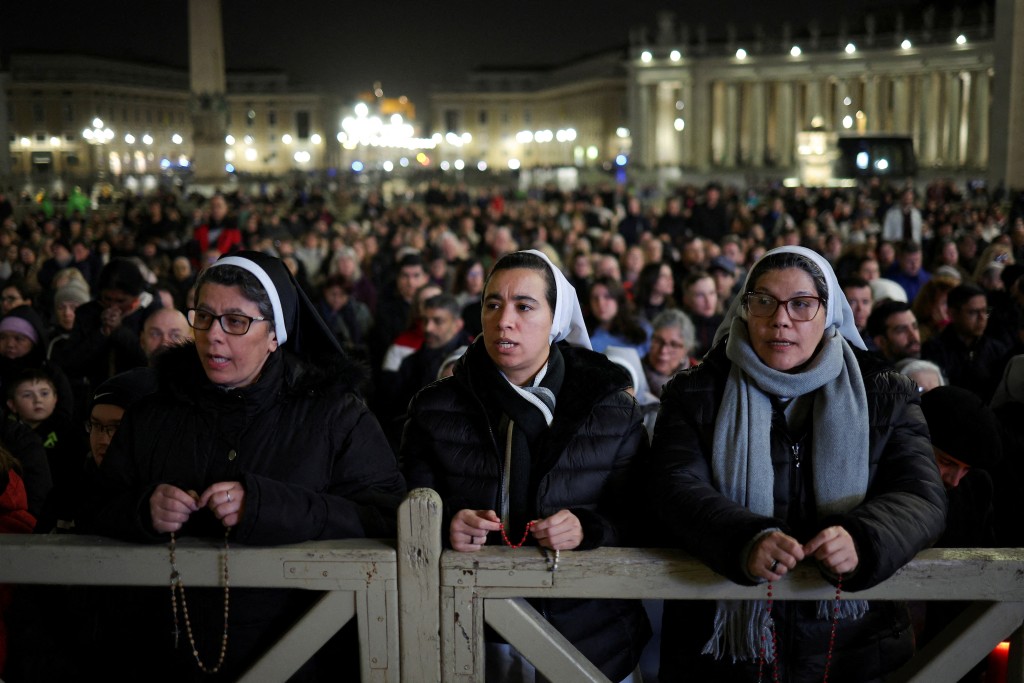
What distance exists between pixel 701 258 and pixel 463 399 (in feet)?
31.9

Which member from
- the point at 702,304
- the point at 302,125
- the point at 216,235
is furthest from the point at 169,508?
the point at 302,125

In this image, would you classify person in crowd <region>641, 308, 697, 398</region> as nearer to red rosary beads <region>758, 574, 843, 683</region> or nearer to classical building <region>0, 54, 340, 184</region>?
red rosary beads <region>758, 574, 843, 683</region>

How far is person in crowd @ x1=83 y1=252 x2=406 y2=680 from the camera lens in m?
3.35

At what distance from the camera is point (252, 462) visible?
136 inches

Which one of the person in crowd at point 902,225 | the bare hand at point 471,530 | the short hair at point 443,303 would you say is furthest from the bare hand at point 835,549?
the person in crowd at point 902,225

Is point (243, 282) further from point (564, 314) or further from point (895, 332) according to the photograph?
point (895, 332)

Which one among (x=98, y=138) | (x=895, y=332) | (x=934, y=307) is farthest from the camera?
(x=98, y=138)

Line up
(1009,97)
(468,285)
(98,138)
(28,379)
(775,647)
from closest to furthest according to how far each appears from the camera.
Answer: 1. (775,647)
2. (28,379)
3. (468,285)
4. (1009,97)
5. (98,138)

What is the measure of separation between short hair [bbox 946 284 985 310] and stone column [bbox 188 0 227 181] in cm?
3743

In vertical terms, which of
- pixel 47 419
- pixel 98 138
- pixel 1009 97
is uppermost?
pixel 98 138

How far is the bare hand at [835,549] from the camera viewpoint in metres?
2.92

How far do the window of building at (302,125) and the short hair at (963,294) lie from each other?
130830mm

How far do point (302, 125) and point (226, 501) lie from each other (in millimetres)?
→ 135823

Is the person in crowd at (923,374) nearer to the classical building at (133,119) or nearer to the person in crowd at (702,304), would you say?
the person in crowd at (702,304)
